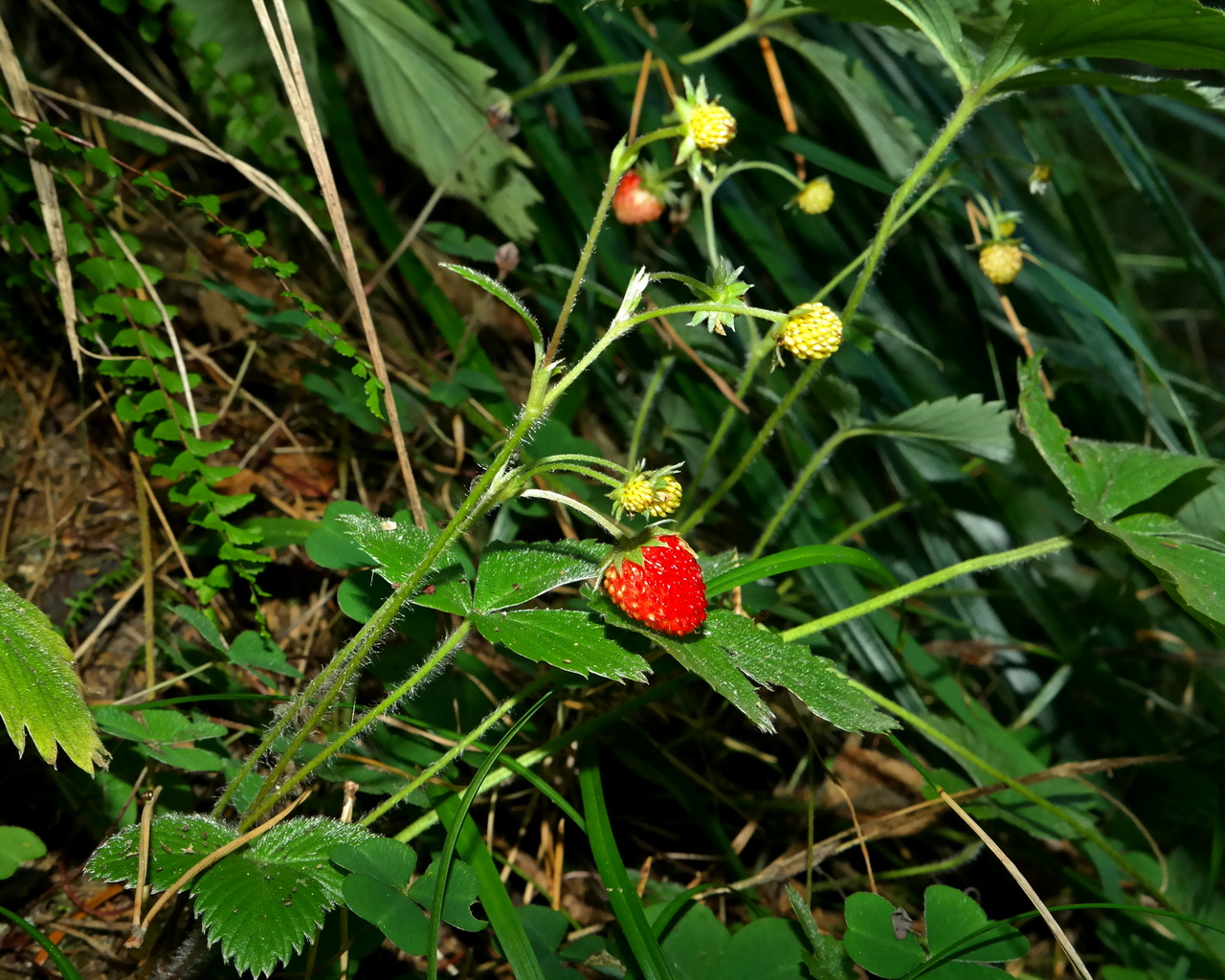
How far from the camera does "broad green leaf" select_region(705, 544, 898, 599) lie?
3.33 feet

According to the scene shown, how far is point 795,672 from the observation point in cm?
89

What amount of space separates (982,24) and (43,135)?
4.36 feet

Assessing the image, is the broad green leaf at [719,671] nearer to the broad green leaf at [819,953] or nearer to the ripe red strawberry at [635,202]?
the broad green leaf at [819,953]

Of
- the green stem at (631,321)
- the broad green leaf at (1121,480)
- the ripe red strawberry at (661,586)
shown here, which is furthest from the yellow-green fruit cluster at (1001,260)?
the ripe red strawberry at (661,586)

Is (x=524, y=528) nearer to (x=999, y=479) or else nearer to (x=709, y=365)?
(x=709, y=365)

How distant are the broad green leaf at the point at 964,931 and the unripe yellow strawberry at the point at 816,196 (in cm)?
99

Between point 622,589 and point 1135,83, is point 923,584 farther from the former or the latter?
point 1135,83

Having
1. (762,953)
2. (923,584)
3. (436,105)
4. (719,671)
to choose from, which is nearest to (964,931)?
(762,953)

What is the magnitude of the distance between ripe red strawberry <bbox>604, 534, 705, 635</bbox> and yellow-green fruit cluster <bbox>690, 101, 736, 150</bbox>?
1.52 ft

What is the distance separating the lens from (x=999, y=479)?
1.74 metres

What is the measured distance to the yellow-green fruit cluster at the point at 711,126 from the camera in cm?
97

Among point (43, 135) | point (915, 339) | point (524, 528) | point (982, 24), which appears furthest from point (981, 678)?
point (43, 135)

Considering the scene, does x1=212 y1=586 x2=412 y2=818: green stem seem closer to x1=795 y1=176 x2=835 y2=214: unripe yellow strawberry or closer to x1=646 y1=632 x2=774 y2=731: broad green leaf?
x1=646 y1=632 x2=774 y2=731: broad green leaf

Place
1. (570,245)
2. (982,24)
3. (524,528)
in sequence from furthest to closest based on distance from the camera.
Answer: (570,245), (524,528), (982,24)
